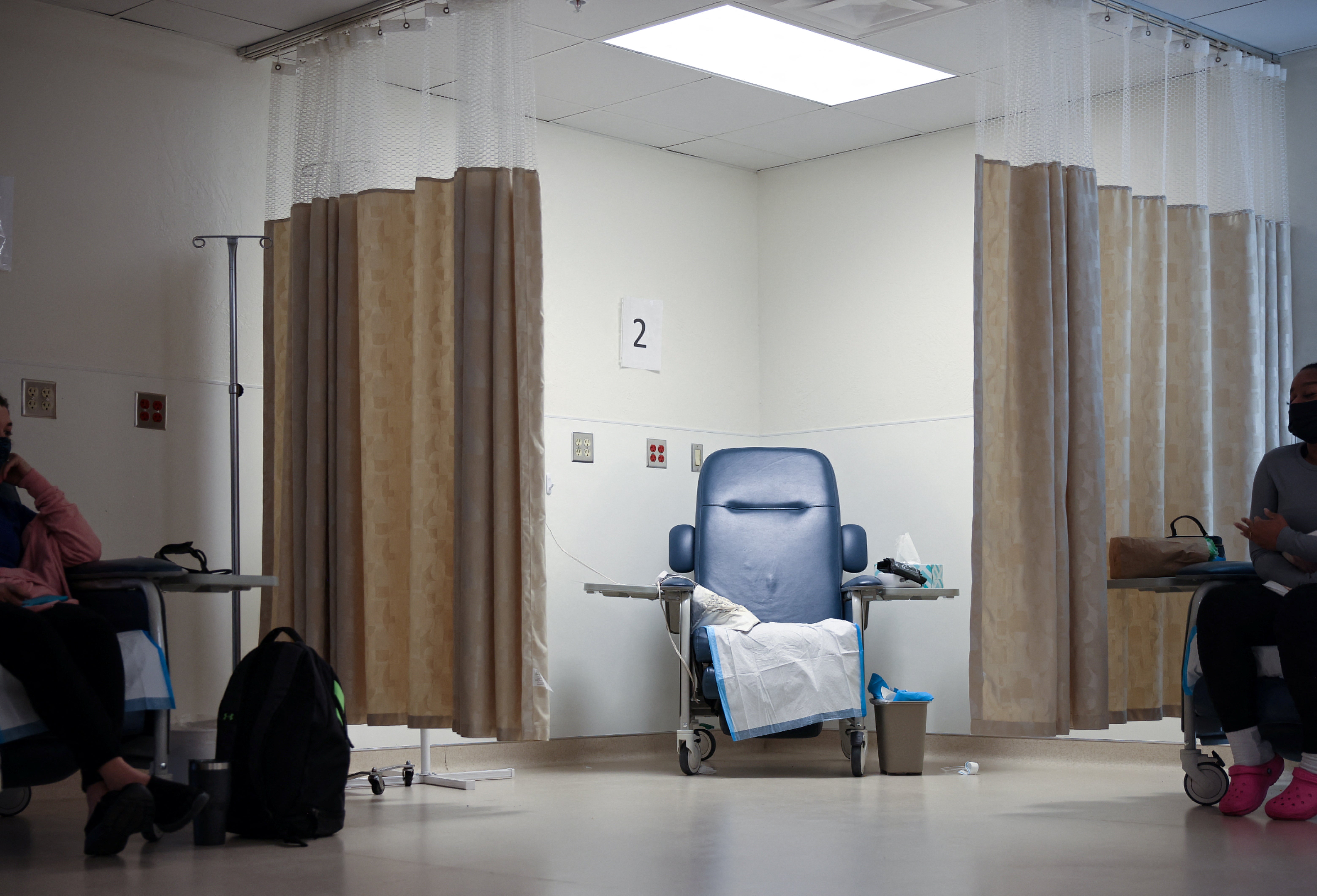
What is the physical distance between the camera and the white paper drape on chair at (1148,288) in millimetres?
4043

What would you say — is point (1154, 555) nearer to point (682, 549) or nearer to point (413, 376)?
point (682, 549)

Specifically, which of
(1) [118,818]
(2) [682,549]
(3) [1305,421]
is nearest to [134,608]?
(1) [118,818]

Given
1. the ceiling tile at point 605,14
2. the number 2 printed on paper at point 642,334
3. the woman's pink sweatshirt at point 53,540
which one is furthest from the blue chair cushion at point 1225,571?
the woman's pink sweatshirt at point 53,540

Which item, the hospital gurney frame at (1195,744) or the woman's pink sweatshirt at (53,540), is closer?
the woman's pink sweatshirt at (53,540)

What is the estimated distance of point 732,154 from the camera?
621cm

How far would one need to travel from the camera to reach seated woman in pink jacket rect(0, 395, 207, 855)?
2965 mm

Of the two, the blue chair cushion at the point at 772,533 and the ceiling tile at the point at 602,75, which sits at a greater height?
the ceiling tile at the point at 602,75

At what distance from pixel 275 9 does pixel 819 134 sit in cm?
235

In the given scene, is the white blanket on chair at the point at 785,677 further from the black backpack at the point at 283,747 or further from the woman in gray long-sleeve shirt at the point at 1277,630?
the black backpack at the point at 283,747

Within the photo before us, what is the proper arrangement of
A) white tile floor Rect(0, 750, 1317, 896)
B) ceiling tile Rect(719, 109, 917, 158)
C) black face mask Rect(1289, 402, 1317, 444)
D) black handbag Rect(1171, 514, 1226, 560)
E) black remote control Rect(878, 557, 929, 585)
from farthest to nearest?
ceiling tile Rect(719, 109, 917, 158) → black remote control Rect(878, 557, 929, 585) → black handbag Rect(1171, 514, 1226, 560) → black face mask Rect(1289, 402, 1317, 444) → white tile floor Rect(0, 750, 1317, 896)

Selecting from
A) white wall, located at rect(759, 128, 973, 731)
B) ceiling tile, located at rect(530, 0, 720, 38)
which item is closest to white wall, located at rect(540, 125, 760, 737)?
white wall, located at rect(759, 128, 973, 731)

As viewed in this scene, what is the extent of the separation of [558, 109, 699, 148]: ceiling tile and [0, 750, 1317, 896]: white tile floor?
8.67 ft

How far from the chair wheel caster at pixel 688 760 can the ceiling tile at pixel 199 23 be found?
2.76 meters

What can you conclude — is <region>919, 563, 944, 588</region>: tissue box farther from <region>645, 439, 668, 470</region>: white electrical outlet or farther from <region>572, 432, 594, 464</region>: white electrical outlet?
<region>572, 432, 594, 464</region>: white electrical outlet
